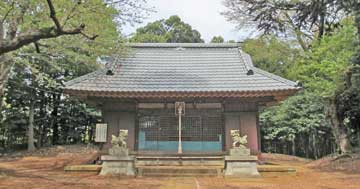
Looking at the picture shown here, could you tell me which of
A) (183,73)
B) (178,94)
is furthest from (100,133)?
(183,73)

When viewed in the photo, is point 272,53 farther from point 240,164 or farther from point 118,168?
point 118,168

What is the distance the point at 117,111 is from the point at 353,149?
9912mm

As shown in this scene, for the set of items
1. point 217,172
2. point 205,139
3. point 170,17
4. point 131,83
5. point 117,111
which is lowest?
point 217,172

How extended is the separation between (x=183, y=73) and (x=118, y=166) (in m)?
4.69

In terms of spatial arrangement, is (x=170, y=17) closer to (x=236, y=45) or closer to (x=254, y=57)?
(x=254, y=57)

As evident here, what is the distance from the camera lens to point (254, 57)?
73.5ft

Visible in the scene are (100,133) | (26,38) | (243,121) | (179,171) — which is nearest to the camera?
(26,38)

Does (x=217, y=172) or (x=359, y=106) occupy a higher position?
(x=359, y=106)

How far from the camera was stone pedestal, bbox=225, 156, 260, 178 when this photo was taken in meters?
9.39

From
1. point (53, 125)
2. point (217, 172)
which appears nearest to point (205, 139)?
point (217, 172)

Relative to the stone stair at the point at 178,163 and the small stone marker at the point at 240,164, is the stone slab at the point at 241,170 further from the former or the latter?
the stone stair at the point at 178,163

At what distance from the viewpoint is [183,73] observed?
12.5m

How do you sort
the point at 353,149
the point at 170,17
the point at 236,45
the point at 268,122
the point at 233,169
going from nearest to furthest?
the point at 233,169
the point at 353,149
the point at 236,45
the point at 268,122
the point at 170,17

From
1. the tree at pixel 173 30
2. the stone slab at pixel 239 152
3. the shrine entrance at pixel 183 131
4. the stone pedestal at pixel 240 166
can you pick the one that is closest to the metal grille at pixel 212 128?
the shrine entrance at pixel 183 131
